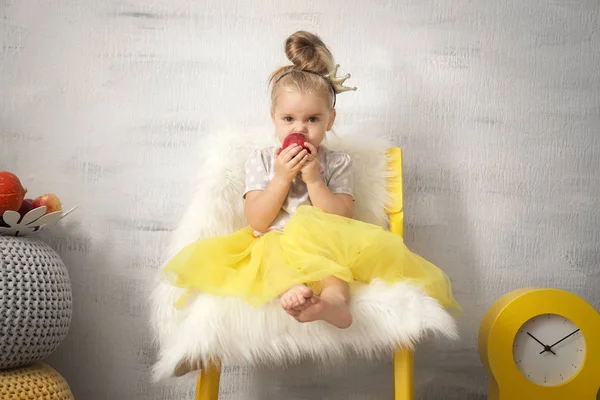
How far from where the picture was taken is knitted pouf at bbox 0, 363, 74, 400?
3.83 feet

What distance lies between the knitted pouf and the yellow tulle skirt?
33 cm

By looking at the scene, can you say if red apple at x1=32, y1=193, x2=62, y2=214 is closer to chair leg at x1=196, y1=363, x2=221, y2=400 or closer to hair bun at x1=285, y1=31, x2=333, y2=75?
chair leg at x1=196, y1=363, x2=221, y2=400

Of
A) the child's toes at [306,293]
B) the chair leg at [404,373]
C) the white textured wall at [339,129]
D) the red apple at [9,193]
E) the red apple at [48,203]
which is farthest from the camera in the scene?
A: the white textured wall at [339,129]

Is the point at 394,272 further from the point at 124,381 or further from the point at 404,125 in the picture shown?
the point at 124,381

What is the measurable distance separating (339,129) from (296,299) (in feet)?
2.38

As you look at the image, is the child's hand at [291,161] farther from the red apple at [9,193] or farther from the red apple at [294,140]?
the red apple at [9,193]

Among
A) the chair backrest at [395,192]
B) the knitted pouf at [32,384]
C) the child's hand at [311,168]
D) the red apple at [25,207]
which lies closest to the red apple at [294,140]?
the child's hand at [311,168]

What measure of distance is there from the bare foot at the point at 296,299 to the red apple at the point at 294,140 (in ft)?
1.26

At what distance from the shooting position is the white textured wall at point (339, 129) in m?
1.59

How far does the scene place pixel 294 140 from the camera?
4.33ft

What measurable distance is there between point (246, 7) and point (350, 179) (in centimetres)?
58

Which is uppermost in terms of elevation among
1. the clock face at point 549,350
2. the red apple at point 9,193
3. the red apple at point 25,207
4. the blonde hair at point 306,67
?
the blonde hair at point 306,67

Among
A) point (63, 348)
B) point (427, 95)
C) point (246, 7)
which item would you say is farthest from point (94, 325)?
point (427, 95)

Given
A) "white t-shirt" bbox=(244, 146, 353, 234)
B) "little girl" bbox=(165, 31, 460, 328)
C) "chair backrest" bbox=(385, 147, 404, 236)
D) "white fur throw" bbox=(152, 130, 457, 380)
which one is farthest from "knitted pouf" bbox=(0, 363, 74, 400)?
"chair backrest" bbox=(385, 147, 404, 236)
